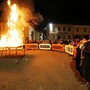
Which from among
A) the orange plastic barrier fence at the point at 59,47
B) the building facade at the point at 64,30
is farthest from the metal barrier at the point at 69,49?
the building facade at the point at 64,30

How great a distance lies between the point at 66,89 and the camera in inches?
417

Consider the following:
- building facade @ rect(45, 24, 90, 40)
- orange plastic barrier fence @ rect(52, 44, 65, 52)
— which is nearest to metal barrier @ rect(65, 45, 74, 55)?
orange plastic barrier fence @ rect(52, 44, 65, 52)

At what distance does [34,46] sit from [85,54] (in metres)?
24.3

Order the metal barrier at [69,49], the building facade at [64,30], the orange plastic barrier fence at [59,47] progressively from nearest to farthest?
the metal barrier at [69,49] → the orange plastic barrier fence at [59,47] → the building facade at [64,30]

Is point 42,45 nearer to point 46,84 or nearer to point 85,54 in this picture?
point 46,84

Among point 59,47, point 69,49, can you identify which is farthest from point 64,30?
point 69,49

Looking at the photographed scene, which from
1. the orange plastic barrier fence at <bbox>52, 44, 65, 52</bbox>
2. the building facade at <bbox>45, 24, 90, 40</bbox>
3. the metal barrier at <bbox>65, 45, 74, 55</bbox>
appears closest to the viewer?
the metal barrier at <bbox>65, 45, 74, 55</bbox>

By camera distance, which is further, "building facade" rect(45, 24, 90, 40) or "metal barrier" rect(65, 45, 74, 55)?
"building facade" rect(45, 24, 90, 40)

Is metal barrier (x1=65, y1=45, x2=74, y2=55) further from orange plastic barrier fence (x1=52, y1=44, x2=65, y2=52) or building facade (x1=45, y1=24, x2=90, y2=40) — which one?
building facade (x1=45, y1=24, x2=90, y2=40)

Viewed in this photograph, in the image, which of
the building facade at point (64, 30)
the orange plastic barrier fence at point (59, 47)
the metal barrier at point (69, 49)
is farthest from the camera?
the building facade at point (64, 30)

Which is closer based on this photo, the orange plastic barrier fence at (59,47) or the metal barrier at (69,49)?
the metal barrier at (69,49)

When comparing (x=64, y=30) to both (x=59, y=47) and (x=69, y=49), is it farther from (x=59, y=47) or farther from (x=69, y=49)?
(x=69, y=49)

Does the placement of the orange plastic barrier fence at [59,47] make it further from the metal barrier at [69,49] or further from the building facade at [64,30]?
the building facade at [64,30]

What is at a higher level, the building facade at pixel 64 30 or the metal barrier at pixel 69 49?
the building facade at pixel 64 30
